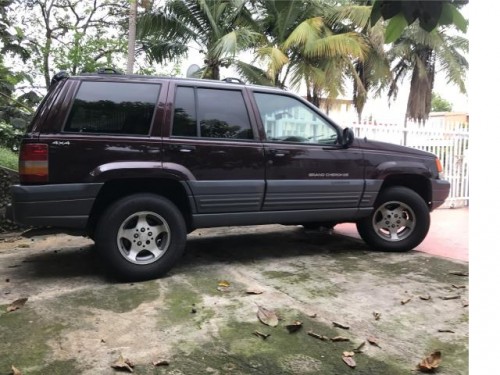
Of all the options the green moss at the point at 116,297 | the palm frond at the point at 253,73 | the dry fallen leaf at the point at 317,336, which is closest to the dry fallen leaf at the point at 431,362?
the dry fallen leaf at the point at 317,336

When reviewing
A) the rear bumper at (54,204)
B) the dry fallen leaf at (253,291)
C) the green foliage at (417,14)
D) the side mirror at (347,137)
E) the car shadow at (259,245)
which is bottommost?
the dry fallen leaf at (253,291)

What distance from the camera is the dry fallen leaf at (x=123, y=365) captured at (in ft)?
8.41

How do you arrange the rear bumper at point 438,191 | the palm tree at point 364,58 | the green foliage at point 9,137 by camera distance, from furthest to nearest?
1. the palm tree at point 364,58
2. the green foliage at point 9,137
3. the rear bumper at point 438,191

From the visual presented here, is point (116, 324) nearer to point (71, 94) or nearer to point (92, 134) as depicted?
point (92, 134)

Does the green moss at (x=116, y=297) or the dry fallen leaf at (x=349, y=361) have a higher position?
the green moss at (x=116, y=297)

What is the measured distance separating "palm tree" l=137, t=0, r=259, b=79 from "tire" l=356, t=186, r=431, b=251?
6735 mm

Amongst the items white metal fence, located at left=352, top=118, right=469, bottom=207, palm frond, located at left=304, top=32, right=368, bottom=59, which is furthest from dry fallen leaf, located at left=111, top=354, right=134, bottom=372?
palm frond, located at left=304, top=32, right=368, bottom=59

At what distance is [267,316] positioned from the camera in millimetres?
3346

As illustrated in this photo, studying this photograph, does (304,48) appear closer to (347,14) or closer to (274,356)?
(347,14)

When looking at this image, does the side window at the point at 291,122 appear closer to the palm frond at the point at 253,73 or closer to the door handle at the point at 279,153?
the door handle at the point at 279,153

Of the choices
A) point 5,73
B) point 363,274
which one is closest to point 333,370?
point 363,274

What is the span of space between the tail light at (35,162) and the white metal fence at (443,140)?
19.9 ft

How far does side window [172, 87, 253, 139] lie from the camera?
428cm

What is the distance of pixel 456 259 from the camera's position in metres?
5.22
